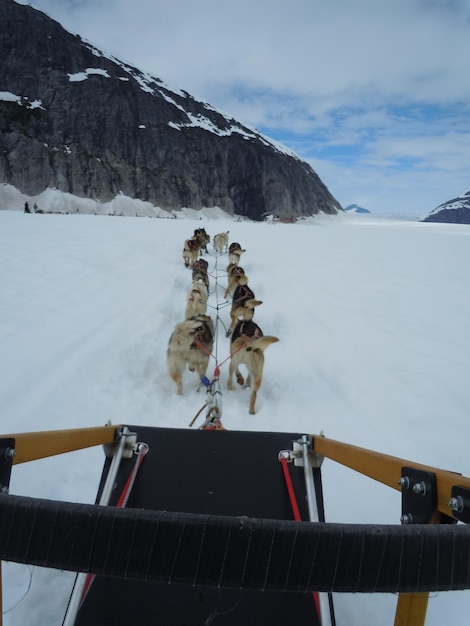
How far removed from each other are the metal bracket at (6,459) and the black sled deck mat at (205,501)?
0.55 metres

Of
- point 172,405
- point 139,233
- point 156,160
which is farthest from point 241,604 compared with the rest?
point 156,160

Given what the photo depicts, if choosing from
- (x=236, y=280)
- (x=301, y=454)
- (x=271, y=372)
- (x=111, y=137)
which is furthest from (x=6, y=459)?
(x=111, y=137)

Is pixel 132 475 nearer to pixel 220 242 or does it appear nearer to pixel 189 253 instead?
pixel 189 253

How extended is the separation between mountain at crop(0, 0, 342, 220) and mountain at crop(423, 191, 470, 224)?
89937 mm

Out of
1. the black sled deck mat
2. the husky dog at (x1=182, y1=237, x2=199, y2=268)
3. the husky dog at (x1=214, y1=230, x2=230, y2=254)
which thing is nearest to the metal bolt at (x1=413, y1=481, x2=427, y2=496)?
the black sled deck mat

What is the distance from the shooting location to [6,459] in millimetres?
979

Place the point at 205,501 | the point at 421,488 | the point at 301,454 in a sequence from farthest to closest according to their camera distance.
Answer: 1. the point at 301,454
2. the point at 205,501
3. the point at 421,488

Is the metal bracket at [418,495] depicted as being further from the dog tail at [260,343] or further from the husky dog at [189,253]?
the husky dog at [189,253]

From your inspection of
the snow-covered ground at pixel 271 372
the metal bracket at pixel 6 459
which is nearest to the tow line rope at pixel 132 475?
the snow-covered ground at pixel 271 372

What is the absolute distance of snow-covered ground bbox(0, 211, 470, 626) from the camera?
2055 millimetres

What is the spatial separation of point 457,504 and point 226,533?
0.60 metres

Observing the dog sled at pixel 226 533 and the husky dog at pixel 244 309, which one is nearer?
the dog sled at pixel 226 533

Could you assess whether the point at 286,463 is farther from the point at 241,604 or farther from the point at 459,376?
the point at 459,376

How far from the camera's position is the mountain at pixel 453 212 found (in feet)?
459
